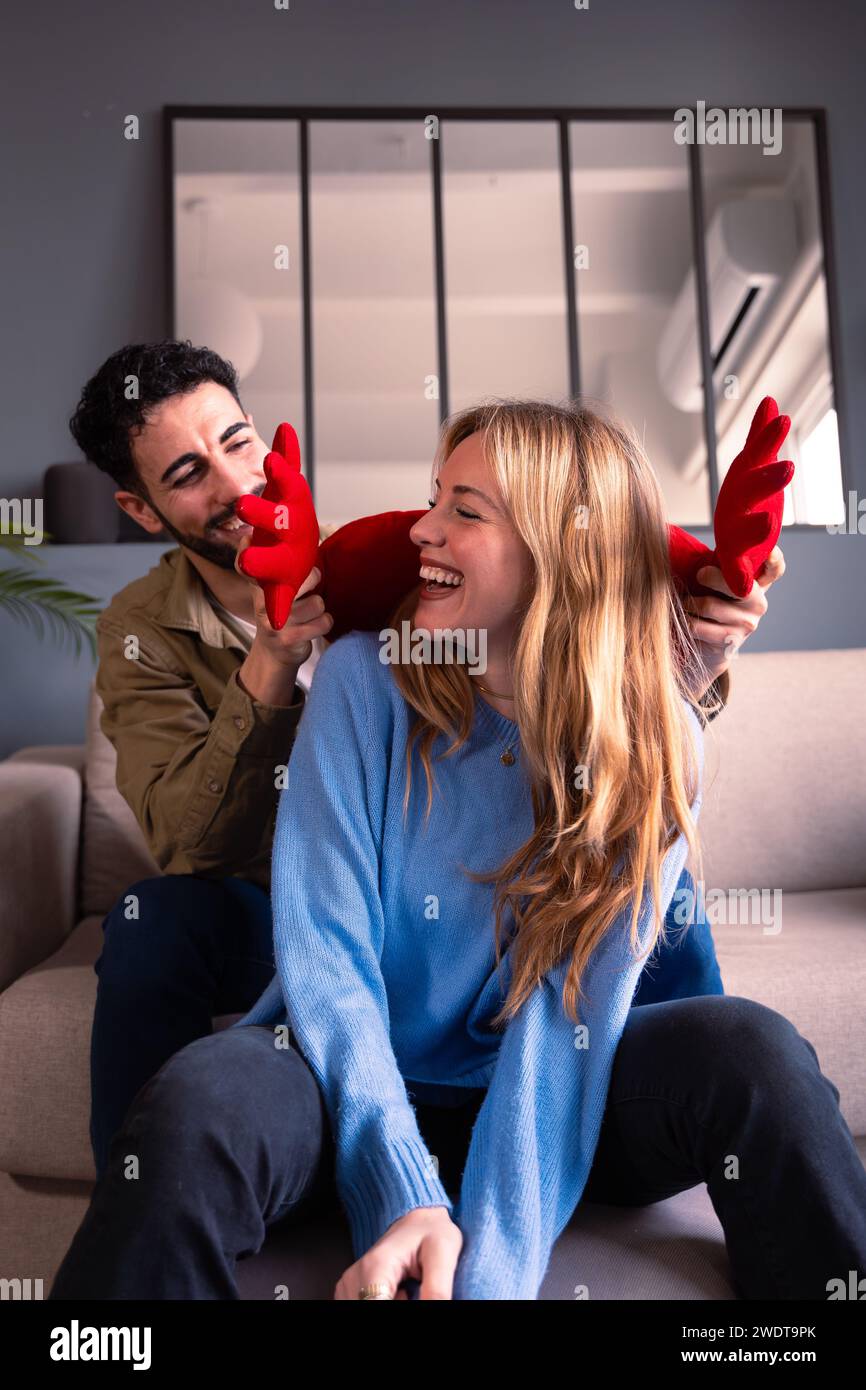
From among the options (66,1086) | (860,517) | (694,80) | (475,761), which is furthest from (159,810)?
(694,80)

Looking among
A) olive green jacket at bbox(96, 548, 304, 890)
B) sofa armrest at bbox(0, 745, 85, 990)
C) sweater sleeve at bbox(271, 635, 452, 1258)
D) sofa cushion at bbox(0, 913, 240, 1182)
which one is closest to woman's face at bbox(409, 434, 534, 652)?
sweater sleeve at bbox(271, 635, 452, 1258)

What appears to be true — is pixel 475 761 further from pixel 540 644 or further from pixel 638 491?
pixel 638 491

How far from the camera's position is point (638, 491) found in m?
1.20

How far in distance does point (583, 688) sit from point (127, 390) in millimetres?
795

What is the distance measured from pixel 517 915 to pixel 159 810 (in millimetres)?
505

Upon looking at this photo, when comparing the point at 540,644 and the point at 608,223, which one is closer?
the point at 540,644

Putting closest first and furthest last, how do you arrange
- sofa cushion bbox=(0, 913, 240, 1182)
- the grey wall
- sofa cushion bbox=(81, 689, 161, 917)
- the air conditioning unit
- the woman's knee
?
the woman's knee → sofa cushion bbox=(0, 913, 240, 1182) → sofa cushion bbox=(81, 689, 161, 917) → the grey wall → the air conditioning unit

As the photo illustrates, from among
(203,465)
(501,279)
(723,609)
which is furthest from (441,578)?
(501,279)

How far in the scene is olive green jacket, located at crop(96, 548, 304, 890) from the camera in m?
1.30

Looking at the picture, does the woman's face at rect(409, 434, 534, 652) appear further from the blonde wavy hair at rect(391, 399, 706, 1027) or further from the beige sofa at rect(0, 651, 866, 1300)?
the beige sofa at rect(0, 651, 866, 1300)

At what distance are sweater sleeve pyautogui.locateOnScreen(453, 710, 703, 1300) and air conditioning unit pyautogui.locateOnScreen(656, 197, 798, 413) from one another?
2030mm

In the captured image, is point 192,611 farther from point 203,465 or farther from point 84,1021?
point 84,1021
